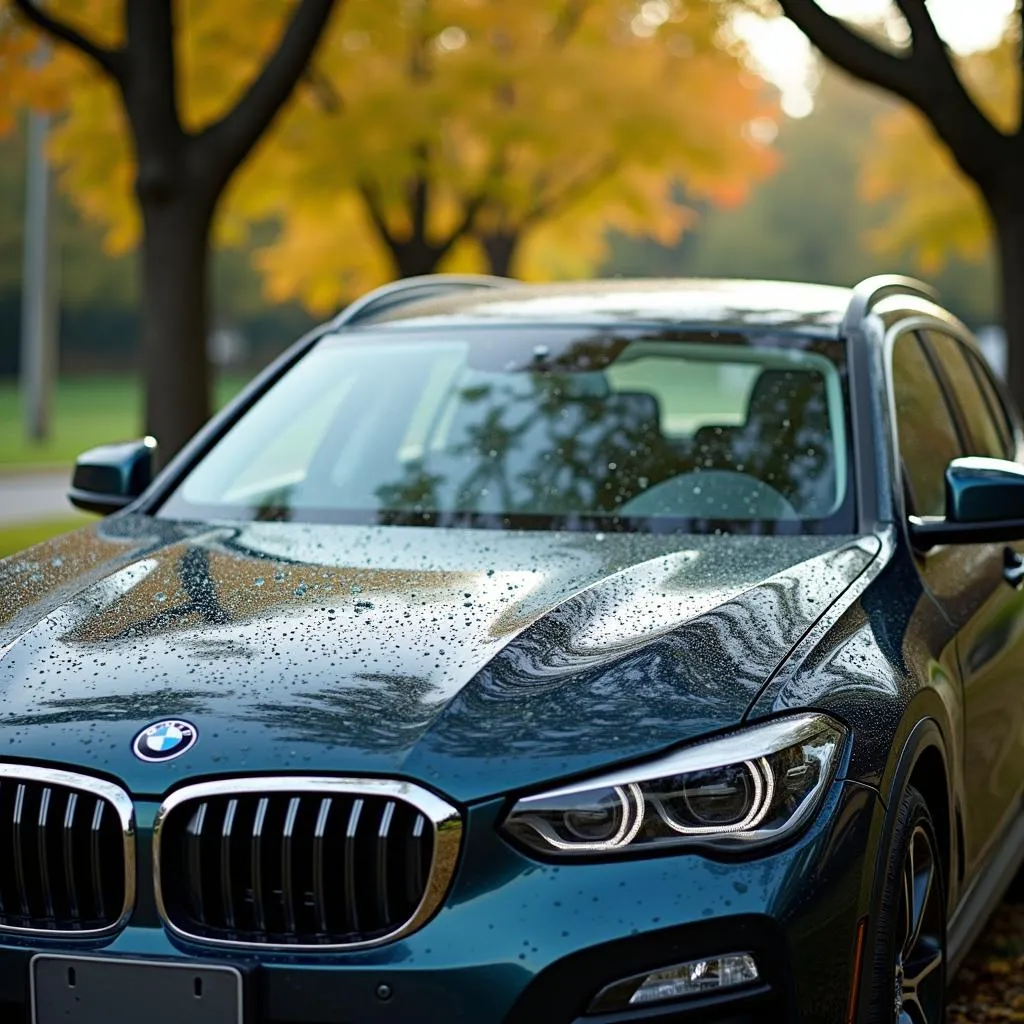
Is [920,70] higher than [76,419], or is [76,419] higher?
[920,70]

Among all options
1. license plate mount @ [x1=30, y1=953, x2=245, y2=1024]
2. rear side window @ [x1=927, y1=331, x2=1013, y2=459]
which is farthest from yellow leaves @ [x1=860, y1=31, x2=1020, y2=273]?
license plate mount @ [x1=30, y1=953, x2=245, y2=1024]

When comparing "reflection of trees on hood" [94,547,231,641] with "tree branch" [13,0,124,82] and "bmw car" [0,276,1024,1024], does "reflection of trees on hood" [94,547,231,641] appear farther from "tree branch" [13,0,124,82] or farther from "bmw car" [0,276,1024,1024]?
"tree branch" [13,0,124,82]

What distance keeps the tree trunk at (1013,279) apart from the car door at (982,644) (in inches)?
265

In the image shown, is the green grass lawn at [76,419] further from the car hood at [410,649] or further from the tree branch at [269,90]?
the car hood at [410,649]

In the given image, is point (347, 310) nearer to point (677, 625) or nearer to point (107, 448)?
point (107, 448)

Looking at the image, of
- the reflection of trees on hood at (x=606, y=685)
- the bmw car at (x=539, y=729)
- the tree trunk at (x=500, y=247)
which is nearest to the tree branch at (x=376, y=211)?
the tree trunk at (x=500, y=247)

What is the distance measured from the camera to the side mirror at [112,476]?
185 inches

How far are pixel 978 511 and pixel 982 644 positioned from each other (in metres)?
0.35

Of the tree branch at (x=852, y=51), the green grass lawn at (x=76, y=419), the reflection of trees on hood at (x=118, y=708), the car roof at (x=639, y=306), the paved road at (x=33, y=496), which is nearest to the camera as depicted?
the reflection of trees on hood at (x=118, y=708)

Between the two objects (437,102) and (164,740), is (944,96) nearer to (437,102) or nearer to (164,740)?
(437,102)

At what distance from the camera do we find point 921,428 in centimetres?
450

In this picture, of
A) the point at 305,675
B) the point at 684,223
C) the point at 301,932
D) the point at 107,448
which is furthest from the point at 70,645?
the point at 684,223

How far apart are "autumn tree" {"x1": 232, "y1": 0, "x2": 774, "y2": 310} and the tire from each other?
1326 centimetres

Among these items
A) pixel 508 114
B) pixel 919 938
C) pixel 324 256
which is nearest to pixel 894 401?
pixel 919 938
